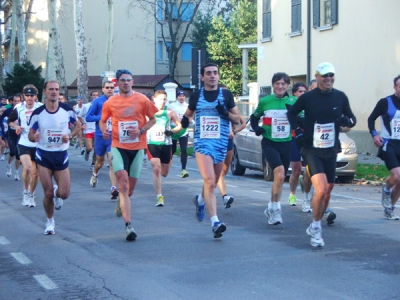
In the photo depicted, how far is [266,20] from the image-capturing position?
33.0m

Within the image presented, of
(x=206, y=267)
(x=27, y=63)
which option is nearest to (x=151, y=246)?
(x=206, y=267)

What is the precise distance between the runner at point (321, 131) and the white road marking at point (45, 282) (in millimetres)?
2965

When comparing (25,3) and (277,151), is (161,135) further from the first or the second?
(25,3)

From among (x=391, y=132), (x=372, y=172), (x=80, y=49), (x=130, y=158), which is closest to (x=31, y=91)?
(x=130, y=158)

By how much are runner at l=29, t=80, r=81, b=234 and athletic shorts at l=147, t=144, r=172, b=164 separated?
2.89 m

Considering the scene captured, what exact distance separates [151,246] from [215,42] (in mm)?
47195

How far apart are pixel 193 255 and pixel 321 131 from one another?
2001mm

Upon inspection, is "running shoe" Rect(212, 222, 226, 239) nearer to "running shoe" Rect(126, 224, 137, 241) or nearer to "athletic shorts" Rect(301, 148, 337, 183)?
"running shoe" Rect(126, 224, 137, 241)

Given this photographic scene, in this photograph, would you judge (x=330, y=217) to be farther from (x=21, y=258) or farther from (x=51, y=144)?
(x=21, y=258)

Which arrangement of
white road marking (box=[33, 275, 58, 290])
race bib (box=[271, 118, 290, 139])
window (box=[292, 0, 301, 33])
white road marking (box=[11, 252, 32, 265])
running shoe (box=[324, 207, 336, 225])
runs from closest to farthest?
white road marking (box=[33, 275, 58, 290]), white road marking (box=[11, 252, 32, 265]), running shoe (box=[324, 207, 336, 225]), race bib (box=[271, 118, 290, 139]), window (box=[292, 0, 301, 33])

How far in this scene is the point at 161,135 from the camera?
503 inches

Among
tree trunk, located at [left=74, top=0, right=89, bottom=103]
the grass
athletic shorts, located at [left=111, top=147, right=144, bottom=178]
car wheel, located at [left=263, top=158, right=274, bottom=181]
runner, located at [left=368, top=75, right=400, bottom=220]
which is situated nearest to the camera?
athletic shorts, located at [left=111, top=147, right=144, bottom=178]

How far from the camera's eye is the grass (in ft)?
58.9

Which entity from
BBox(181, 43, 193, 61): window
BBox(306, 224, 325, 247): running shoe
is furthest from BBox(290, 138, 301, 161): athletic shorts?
BBox(181, 43, 193, 61): window
